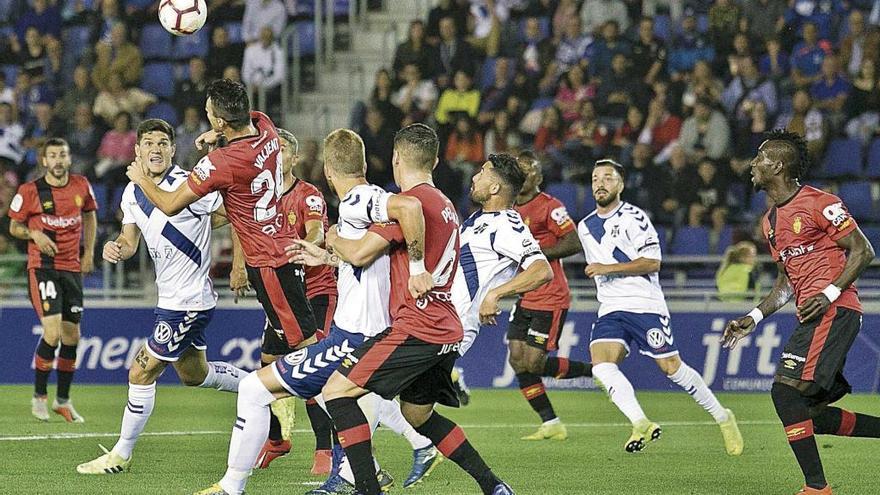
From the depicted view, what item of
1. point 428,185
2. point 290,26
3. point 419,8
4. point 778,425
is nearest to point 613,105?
point 419,8

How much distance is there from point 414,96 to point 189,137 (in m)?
3.48

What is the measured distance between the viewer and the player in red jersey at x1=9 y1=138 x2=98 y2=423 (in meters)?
13.7

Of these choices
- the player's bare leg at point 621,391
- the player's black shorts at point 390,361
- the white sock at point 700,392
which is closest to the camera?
the player's black shorts at point 390,361

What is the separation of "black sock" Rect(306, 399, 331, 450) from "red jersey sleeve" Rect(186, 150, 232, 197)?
5.99ft

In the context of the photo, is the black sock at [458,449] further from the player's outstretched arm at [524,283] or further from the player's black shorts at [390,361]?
the player's outstretched arm at [524,283]

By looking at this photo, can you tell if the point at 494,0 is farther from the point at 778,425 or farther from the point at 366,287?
the point at 366,287

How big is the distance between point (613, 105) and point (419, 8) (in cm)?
489

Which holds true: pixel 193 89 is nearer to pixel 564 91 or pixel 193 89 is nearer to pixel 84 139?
pixel 84 139

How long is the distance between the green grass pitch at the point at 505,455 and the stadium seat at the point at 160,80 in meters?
8.99

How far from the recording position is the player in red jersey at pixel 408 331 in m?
7.56

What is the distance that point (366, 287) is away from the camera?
25.5 ft

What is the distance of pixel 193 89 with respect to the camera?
883 inches

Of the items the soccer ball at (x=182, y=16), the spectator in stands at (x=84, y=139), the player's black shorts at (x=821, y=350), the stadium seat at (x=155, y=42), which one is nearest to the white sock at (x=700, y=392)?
the player's black shorts at (x=821, y=350)

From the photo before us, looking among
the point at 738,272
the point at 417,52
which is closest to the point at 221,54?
the point at 417,52
